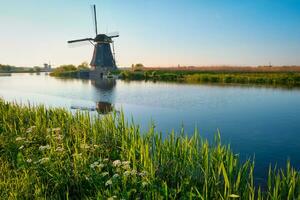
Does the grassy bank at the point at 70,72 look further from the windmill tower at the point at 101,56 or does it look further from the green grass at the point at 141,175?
the green grass at the point at 141,175

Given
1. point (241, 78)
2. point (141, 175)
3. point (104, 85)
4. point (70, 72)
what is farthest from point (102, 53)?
point (141, 175)

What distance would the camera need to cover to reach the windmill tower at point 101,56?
51.2 metres

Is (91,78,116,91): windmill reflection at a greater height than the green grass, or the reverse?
(91,78,116,91): windmill reflection

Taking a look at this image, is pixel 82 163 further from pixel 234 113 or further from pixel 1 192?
pixel 234 113

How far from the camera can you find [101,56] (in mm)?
52719

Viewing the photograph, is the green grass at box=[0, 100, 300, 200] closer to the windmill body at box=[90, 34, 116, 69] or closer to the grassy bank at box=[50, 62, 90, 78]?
the windmill body at box=[90, 34, 116, 69]

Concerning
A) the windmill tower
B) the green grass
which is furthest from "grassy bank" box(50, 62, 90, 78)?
the green grass

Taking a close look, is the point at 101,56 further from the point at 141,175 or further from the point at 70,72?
the point at 141,175

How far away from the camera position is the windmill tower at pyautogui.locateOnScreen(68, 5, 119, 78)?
51.2 metres

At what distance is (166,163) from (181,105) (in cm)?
1368

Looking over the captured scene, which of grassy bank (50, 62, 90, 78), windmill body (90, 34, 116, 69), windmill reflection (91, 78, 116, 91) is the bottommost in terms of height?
windmill reflection (91, 78, 116, 91)

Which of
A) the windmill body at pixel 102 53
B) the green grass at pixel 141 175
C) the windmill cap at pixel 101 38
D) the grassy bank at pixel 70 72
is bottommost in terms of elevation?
the green grass at pixel 141 175

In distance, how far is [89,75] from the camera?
5897cm

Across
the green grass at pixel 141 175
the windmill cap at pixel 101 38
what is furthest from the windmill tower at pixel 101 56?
the green grass at pixel 141 175
